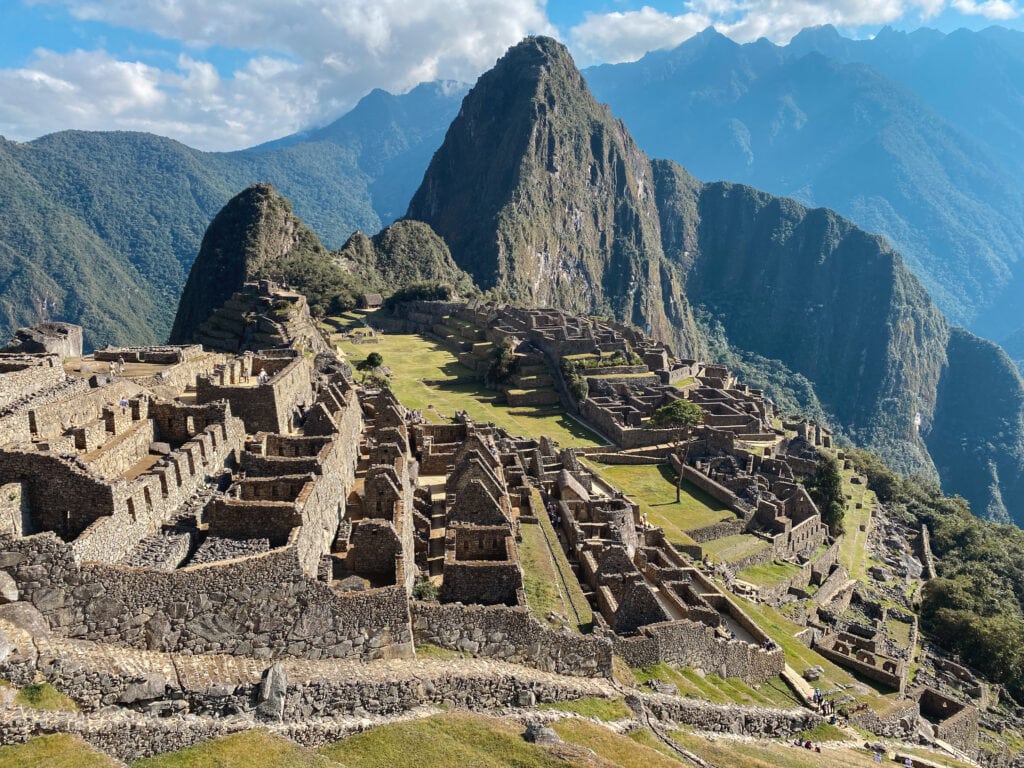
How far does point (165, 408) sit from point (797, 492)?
42892 millimetres

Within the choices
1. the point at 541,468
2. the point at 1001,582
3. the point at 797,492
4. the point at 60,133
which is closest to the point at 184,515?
the point at 541,468

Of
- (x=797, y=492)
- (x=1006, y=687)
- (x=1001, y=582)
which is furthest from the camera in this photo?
(x=1001, y=582)

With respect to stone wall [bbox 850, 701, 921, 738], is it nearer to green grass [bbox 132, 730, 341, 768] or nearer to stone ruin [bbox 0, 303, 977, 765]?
stone ruin [bbox 0, 303, 977, 765]

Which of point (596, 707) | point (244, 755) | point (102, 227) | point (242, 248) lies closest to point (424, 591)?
point (596, 707)

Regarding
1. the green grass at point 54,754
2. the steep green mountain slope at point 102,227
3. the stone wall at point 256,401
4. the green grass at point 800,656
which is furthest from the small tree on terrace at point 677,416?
the steep green mountain slope at point 102,227

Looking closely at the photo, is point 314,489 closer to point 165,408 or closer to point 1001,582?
point 165,408

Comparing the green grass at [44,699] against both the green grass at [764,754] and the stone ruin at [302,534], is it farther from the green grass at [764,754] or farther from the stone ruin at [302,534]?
the green grass at [764,754]

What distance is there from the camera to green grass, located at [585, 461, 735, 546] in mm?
41844

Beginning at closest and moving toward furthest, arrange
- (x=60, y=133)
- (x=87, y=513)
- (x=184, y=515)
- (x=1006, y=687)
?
(x=87, y=513) < (x=184, y=515) < (x=1006, y=687) < (x=60, y=133)

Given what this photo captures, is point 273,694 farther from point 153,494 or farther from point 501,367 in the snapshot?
point 501,367

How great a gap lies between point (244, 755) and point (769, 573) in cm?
3500

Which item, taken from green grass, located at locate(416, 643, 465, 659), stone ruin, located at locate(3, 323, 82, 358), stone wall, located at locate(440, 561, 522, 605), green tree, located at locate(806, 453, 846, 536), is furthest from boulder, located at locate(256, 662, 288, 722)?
green tree, located at locate(806, 453, 846, 536)

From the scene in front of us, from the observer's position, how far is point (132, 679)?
40.1 feet

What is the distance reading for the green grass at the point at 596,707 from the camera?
16516 millimetres
